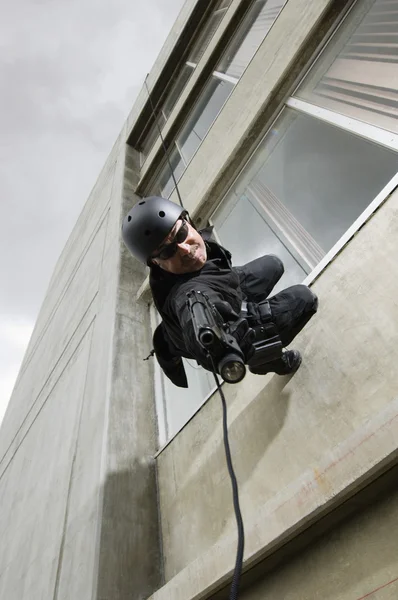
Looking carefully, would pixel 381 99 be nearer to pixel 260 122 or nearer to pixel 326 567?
pixel 260 122

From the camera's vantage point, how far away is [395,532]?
127 cm

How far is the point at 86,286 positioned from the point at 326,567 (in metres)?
5.98

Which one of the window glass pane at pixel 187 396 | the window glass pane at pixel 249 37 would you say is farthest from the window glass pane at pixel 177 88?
the window glass pane at pixel 187 396

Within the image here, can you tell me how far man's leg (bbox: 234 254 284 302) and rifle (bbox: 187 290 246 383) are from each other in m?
0.79

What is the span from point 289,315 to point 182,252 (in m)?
0.68

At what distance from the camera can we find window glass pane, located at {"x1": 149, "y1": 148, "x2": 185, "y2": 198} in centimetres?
653

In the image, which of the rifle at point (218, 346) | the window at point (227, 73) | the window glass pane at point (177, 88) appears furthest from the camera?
the window glass pane at point (177, 88)

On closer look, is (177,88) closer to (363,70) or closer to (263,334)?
(363,70)

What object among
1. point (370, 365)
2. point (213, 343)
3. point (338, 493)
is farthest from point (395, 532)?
point (213, 343)

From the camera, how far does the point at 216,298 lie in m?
1.72

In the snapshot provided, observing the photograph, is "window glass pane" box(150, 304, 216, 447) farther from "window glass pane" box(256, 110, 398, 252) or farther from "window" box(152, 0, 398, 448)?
"window glass pane" box(256, 110, 398, 252)

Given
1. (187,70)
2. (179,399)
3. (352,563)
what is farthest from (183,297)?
(187,70)

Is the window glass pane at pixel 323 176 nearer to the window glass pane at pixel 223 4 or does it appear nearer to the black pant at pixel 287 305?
the black pant at pixel 287 305

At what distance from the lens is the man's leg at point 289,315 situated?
1951 mm
